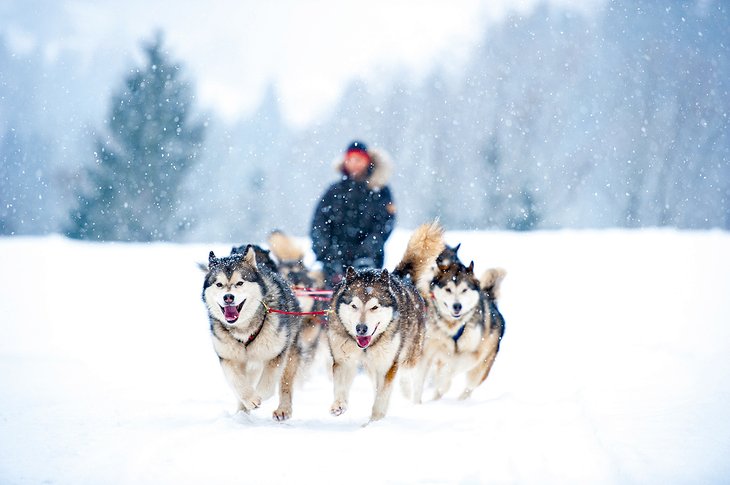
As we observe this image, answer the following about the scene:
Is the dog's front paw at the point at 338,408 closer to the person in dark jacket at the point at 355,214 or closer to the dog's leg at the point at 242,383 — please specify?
the dog's leg at the point at 242,383

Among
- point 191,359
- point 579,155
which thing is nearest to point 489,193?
point 579,155

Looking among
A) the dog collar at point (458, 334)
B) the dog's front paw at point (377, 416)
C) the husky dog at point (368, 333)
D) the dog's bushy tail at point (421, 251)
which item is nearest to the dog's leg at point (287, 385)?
the husky dog at point (368, 333)

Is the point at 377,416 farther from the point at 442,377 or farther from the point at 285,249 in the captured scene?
the point at 285,249

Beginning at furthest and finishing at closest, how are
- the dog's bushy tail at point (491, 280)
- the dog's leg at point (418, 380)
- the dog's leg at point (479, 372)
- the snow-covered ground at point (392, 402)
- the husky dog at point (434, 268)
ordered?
the dog's bushy tail at point (491, 280) → the dog's leg at point (479, 372) → the husky dog at point (434, 268) → the dog's leg at point (418, 380) → the snow-covered ground at point (392, 402)

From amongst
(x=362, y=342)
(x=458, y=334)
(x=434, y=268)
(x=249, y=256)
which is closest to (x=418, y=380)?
(x=458, y=334)

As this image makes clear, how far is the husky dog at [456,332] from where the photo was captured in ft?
17.3

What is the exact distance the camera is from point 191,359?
7188 millimetres

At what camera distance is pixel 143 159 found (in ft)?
72.1

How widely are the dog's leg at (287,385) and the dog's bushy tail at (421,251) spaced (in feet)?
3.60

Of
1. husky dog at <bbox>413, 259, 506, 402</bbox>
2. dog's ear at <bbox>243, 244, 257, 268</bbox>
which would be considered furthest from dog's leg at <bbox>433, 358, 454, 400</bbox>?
dog's ear at <bbox>243, 244, 257, 268</bbox>

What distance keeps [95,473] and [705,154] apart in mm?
25867

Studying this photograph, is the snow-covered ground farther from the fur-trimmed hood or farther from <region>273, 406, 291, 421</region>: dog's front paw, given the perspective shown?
the fur-trimmed hood

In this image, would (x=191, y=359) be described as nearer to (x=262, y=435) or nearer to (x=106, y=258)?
(x=262, y=435)

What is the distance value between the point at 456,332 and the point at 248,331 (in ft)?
6.26
